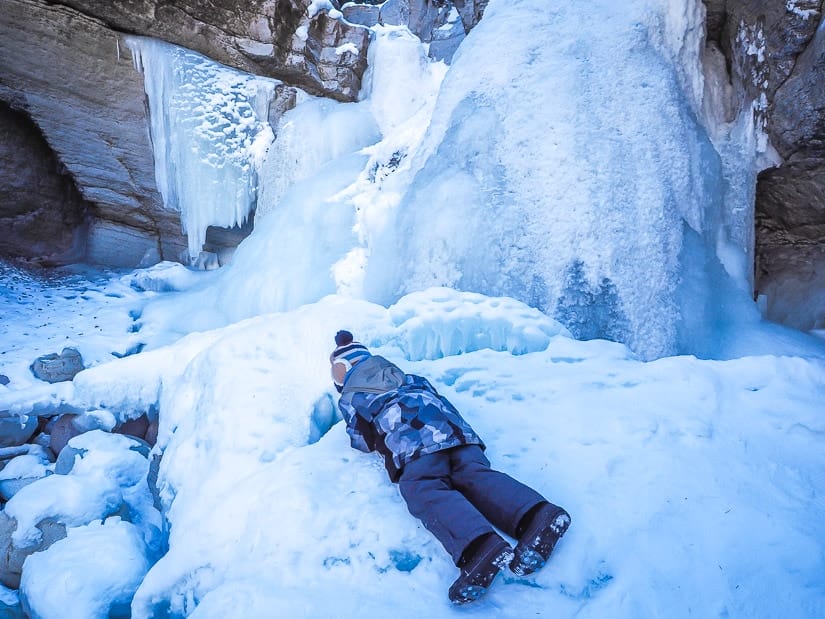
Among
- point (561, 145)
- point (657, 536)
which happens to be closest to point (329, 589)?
point (657, 536)

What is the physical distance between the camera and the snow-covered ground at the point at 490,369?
5.87ft

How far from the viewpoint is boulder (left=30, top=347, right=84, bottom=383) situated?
16.3ft

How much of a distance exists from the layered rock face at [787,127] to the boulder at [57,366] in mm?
7249

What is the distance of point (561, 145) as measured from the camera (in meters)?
4.34

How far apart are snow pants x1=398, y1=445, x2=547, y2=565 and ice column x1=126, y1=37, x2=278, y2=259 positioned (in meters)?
6.49

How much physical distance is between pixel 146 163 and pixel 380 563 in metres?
7.16

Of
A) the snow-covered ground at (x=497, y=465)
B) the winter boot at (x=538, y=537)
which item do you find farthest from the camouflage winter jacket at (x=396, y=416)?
the winter boot at (x=538, y=537)

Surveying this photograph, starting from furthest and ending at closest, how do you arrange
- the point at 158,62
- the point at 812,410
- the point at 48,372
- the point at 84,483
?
the point at 158,62, the point at 48,372, the point at 84,483, the point at 812,410

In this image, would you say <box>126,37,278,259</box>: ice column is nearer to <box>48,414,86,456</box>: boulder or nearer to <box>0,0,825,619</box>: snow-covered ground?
<box>0,0,825,619</box>: snow-covered ground

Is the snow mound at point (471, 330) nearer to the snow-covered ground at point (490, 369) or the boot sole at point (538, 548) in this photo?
the snow-covered ground at point (490, 369)

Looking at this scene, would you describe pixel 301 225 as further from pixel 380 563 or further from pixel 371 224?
pixel 380 563

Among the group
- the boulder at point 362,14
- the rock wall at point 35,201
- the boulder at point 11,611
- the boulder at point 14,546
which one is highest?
the boulder at point 362,14

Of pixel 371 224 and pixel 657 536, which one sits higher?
pixel 371 224

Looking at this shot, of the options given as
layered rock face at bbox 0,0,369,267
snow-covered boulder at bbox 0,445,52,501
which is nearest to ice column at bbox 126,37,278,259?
layered rock face at bbox 0,0,369,267
